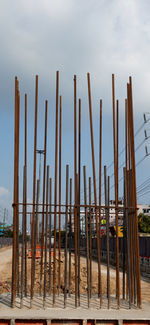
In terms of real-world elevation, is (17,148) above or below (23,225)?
above

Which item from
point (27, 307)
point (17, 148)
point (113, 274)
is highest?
point (17, 148)

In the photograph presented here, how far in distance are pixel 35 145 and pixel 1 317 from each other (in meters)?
3.40

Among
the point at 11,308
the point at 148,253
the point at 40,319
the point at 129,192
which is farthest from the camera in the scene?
the point at 148,253

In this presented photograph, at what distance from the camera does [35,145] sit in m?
7.79

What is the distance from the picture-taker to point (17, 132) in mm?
7586

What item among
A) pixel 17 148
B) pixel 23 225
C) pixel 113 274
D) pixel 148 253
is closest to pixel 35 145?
pixel 17 148

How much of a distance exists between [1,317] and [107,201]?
2.98 meters

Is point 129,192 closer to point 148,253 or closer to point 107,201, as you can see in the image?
point 107,201

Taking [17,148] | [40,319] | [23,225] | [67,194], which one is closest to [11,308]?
[40,319]

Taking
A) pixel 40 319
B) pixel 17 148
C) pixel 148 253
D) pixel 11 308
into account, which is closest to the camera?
pixel 40 319

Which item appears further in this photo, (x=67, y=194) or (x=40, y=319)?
(x=67, y=194)

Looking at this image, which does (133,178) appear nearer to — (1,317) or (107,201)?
(107,201)

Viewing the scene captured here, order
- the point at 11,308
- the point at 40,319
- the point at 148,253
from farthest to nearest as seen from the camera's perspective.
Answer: the point at 148,253, the point at 11,308, the point at 40,319

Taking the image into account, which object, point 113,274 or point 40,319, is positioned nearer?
point 40,319
